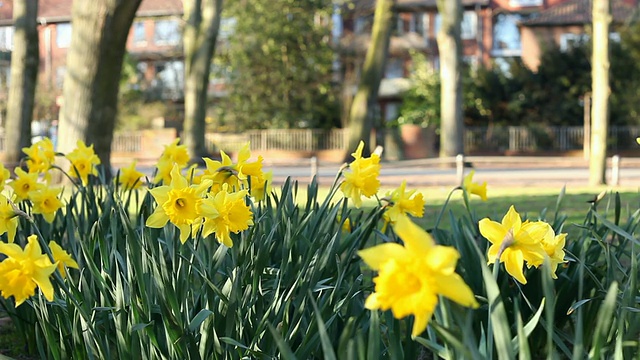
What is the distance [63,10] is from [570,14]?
90.4 ft

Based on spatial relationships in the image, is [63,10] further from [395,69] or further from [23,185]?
[23,185]

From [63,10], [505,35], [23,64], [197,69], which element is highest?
[63,10]

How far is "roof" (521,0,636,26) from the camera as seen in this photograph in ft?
138

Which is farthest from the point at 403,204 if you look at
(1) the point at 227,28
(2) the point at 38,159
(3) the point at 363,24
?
(3) the point at 363,24

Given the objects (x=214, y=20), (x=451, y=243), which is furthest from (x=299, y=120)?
(x=451, y=243)

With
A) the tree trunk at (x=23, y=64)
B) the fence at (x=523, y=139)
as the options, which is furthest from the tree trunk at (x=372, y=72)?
the tree trunk at (x=23, y=64)

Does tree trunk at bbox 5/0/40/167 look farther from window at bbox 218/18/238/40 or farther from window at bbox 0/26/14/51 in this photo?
window at bbox 0/26/14/51

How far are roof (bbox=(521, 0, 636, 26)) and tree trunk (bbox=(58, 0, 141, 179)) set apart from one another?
3333 centimetres

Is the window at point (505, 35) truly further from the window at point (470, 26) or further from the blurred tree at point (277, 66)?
the blurred tree at point (277, 66)

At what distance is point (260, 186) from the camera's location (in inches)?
141

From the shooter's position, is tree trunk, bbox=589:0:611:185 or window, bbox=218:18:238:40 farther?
window, bbox=218:18:238:40

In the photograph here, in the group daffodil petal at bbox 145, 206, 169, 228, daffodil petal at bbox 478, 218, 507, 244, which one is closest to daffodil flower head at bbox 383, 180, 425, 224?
daffodil petal at bbox 145, 206, 169, 228

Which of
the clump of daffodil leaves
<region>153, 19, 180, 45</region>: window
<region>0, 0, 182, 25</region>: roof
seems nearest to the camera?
the clump of daffodil leaves

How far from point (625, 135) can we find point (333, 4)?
42.6 feet
